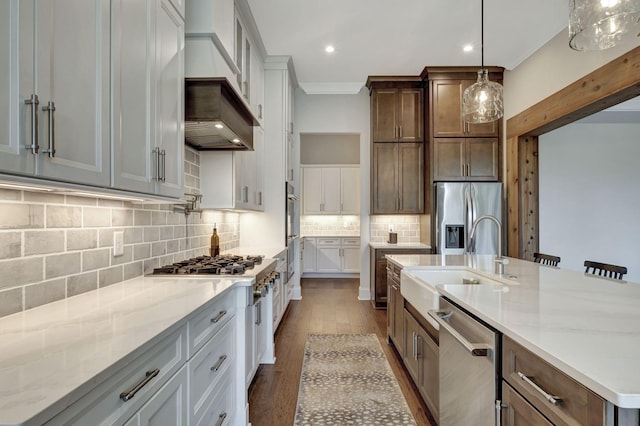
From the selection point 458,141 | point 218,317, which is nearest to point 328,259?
point 458,141

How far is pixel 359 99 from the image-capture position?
17.0ft

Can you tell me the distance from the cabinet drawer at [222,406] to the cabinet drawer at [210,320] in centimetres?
29

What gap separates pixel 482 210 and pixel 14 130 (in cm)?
450

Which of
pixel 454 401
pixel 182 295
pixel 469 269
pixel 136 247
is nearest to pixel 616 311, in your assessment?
pixel 454 401

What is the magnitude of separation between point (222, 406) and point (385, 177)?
382cm

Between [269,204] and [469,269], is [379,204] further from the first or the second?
[469,269]

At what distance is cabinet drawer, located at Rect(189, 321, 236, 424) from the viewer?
1291 mm

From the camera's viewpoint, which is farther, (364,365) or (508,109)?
(508,109)

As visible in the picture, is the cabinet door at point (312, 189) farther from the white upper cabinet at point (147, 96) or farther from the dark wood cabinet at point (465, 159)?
the white upper cabinet at point (147, 96)

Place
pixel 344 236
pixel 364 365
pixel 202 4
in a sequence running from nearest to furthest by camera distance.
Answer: pixel 202 4 → pixel 364 365 → pixel 344 236

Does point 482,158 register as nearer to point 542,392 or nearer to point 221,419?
point 542,392

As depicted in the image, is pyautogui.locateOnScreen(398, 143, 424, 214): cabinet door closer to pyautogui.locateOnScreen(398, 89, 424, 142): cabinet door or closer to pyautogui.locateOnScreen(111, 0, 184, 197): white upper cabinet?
pyautogui.locateOnScreen(398, 89, 424, 142): cabinet door

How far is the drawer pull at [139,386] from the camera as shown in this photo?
33.1 inches

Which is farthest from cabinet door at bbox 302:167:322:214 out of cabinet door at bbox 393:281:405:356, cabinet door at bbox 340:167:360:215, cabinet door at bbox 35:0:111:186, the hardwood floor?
cabinet door at bbox 35:0:111:186
